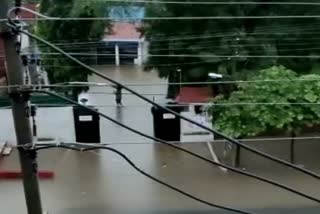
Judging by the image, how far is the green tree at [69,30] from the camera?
6117mm

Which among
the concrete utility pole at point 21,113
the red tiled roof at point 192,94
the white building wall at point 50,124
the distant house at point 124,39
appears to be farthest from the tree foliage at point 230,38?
the concrete utility pole at point 21,113

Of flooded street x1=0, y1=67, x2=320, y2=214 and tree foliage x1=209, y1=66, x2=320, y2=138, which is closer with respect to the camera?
flooded street x1=0, y1=67, x2=320, y2=214

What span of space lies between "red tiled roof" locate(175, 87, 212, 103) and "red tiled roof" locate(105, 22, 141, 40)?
77 centimetres

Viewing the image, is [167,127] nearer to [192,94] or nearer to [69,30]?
[192,94]

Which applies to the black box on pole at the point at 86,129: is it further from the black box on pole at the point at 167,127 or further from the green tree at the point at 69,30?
the black box on pole at the point at 167,127

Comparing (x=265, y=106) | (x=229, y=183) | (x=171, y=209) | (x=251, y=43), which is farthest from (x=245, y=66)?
(x=171, y=209)

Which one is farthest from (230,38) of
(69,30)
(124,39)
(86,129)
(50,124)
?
(50,124)

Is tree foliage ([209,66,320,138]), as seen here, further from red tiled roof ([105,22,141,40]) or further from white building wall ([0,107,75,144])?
white building wall ([0,107,75,144])

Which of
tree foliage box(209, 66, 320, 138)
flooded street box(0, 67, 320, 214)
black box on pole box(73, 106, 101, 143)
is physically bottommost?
flooded street box(0, 67, 320, 214)

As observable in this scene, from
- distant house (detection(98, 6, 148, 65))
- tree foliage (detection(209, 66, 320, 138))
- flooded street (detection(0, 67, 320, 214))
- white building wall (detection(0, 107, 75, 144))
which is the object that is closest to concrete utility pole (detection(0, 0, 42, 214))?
flooded street (detection(0, 67, 320, 214))

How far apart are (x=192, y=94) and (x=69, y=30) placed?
4.86 ft

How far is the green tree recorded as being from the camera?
6.12 metres

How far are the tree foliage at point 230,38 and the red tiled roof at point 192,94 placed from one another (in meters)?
0.31

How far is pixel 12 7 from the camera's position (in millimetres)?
1320
